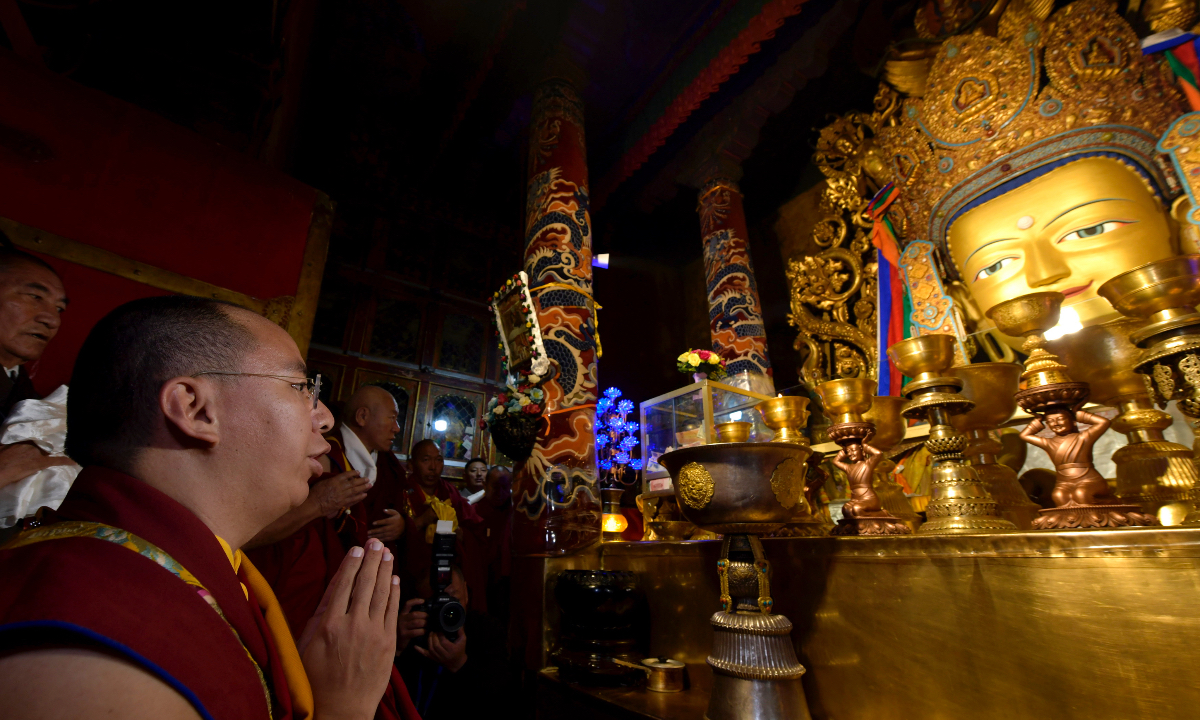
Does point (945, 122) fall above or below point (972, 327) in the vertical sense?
above

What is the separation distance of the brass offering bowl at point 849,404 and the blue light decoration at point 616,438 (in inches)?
180

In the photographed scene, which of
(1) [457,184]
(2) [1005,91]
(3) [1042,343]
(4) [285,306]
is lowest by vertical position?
(3) [1042,343]

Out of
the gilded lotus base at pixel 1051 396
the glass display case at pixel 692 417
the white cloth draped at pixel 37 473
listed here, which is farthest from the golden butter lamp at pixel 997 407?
the white cloth draped at pixel 37 473

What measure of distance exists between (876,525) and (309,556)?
2.15 m

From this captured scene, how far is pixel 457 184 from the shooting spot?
771 centimetres

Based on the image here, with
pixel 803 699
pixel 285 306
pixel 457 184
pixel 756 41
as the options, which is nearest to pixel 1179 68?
pixel 756 41

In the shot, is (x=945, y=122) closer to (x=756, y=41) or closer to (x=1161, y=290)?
(x=756, y=41)

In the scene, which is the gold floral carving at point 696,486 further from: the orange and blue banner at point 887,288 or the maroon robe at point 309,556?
the orange and blue banner at point 887,288

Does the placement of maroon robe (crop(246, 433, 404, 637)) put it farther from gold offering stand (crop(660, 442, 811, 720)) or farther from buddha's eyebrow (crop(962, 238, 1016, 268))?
buddha's eyebrow (crop(962, 238, 1016, 268))

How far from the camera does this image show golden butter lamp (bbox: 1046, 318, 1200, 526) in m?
1.44

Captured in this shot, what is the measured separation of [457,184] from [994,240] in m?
7.04

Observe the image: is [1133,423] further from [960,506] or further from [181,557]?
[181,557]

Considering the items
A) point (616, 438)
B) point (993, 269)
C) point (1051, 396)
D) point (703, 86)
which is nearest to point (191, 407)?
point (1051, 396)

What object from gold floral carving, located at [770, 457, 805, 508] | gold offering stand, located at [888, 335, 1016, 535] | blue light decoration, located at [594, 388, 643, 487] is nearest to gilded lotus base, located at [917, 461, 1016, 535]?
gold offering stand, located at [888, 335, 1016, 535]
